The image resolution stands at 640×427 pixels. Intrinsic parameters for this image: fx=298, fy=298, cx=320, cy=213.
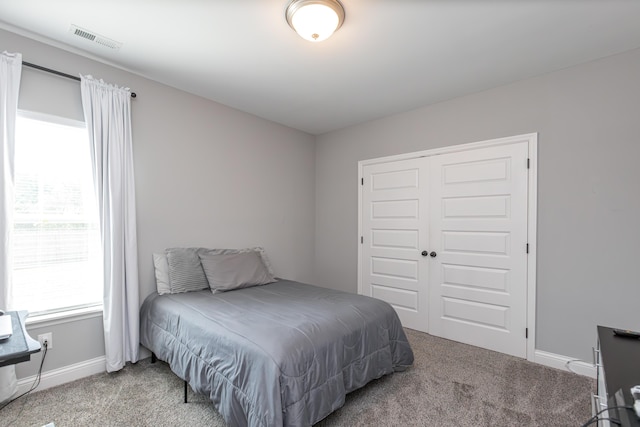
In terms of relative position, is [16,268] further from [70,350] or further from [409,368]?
[409,368]

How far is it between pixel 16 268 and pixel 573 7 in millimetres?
4052

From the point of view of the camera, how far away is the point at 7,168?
1.99 meters

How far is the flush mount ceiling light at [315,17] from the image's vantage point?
173 centimetres

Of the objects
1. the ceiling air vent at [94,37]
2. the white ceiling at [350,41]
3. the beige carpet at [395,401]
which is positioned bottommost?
the beige carpet at [395,401]

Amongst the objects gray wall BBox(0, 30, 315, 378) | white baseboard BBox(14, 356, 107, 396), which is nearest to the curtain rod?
gray wall BBox(0, 30, 315, 378)

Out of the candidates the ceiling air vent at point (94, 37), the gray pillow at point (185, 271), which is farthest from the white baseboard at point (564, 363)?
the ceiling air vent at point (94, 37)

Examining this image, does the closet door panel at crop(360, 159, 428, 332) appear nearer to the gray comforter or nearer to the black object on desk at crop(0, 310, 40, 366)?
the gray comforter

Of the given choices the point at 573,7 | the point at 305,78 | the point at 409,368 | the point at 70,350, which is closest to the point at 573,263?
the point at 409,368

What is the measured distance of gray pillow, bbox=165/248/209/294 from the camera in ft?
8.73

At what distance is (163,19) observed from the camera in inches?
75.9

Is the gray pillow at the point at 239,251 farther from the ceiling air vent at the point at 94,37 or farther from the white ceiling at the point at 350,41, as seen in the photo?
the ceiling air vent at the point at 94,37

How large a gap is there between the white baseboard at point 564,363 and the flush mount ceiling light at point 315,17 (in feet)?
10.2

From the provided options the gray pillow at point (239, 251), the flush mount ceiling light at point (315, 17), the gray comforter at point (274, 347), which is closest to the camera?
the gray comforter at point (274, 347)

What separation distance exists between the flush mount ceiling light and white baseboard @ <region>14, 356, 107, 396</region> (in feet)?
9.56
